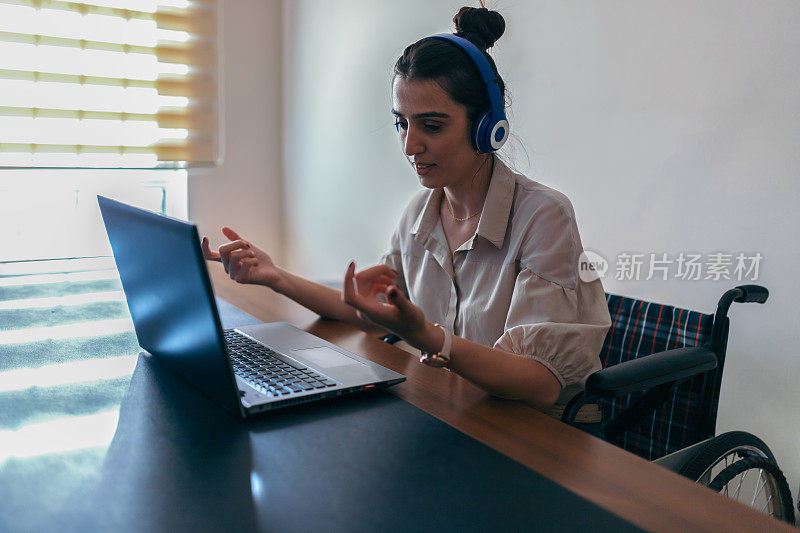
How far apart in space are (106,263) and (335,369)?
1110 mm

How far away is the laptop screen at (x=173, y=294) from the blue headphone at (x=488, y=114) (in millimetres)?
630

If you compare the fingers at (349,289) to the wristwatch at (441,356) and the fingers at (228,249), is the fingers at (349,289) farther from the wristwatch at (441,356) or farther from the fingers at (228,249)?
the fingers at (228,249)

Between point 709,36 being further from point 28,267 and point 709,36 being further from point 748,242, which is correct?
point 28,267

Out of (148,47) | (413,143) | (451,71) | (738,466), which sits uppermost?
(148,47)

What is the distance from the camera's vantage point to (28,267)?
1.74m

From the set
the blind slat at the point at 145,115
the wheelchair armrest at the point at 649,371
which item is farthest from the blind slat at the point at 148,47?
the wheelchair armrest at the point at 649,371

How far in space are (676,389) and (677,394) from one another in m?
0.01

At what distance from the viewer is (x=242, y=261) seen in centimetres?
121

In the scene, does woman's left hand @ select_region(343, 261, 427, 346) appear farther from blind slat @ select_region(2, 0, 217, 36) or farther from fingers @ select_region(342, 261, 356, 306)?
blind slat @ select_region(2, 0, 217, 36)

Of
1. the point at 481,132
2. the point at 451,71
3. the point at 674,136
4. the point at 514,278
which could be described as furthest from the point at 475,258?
the point at 674,136

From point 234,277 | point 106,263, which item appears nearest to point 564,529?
point 234,277

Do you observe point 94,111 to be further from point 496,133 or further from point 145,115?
point 496,133

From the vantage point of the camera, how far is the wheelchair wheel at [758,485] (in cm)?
106

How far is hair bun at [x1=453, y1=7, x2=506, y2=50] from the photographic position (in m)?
1.30
